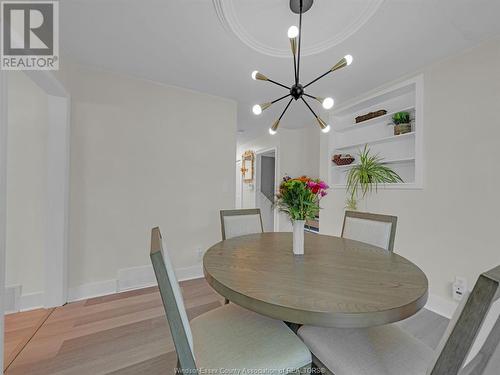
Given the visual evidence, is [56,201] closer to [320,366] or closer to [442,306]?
[320,366]

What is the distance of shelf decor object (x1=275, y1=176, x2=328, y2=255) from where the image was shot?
4.19ft

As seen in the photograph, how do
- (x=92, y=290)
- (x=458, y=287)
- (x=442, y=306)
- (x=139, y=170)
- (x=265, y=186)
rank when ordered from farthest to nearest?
(x=265, y=186) < (x=139, y=170) < (x=92, y=290) < (x=442, y=306) < (x=458, y=287)

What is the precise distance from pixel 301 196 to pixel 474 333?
866 mm

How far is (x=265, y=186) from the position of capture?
17.8ft

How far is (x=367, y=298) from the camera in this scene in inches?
31.0

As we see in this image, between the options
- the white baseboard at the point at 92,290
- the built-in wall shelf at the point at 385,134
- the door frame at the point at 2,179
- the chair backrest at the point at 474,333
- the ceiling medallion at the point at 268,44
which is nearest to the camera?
the chair backrest at the point at 474,333

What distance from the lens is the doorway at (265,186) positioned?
524 centimetres

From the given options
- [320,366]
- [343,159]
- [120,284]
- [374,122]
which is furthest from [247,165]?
[320,366]

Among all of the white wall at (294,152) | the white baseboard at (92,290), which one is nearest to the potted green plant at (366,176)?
the white wall at (294,152)

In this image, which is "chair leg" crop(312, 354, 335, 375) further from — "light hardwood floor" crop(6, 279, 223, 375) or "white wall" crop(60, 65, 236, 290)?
"white wall" crop(60, 65, 236, 290)

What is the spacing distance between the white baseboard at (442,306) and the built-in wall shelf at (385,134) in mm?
1065

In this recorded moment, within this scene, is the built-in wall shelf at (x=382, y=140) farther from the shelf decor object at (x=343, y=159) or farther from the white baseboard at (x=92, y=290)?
the white baseboard at (x=92, y=290)

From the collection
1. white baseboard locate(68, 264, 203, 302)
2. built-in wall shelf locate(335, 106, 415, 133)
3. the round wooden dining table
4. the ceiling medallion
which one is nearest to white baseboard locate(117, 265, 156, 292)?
white baseboard locate(68, 264, 203, 302)

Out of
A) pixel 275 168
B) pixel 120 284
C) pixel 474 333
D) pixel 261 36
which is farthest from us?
pixel 275 168
